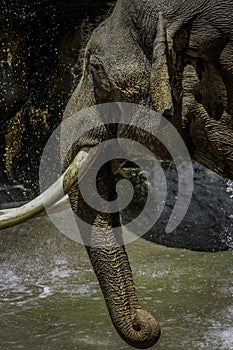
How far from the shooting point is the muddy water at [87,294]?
3592mm

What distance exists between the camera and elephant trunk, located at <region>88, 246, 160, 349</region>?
2.54 meters

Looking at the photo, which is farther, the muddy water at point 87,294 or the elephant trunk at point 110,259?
the muddy water at point 87,294

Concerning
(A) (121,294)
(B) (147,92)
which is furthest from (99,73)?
(A) (121,294)

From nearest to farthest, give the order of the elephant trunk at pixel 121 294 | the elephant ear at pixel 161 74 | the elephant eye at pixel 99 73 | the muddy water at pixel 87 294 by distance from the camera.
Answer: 1. the elephant ear at pixel 161 74
2. the elephant eye at pixel 99 73
3. the elephant trunk at pixel 121 294
4. the muddy water at pixel 87 294

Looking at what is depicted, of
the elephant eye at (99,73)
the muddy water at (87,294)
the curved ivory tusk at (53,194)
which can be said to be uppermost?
the elephant eye at (99,73)

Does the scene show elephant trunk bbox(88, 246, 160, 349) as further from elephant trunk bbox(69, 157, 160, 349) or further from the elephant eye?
the elephant eye

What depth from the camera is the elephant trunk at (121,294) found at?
8.32 feet

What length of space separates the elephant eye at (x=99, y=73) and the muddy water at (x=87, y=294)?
138 centimetres

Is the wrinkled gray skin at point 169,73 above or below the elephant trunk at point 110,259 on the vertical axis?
above

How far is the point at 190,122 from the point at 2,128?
4.42 m

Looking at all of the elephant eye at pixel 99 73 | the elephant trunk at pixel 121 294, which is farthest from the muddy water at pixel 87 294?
the elephant eye at pixel 99 73

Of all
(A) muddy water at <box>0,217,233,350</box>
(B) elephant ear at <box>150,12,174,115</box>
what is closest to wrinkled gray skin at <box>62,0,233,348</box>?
(B) elephant ear at <box>150,12,174,115</box>

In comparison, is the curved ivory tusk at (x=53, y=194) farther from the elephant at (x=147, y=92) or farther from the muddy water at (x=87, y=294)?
the muddy water at (x=87, y=294)

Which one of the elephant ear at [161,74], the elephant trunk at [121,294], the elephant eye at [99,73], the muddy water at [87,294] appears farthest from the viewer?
the muddy water at [87,294]
